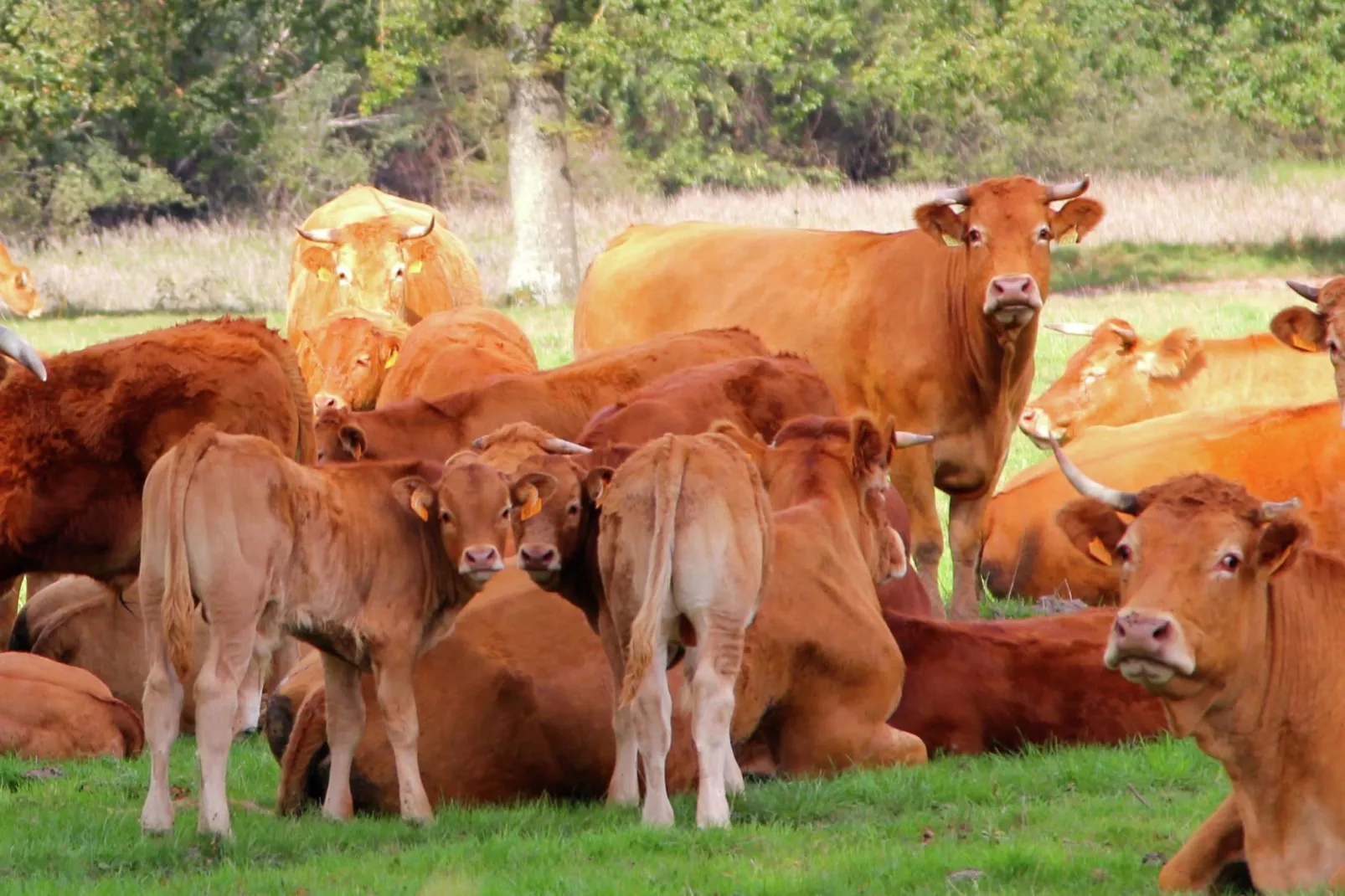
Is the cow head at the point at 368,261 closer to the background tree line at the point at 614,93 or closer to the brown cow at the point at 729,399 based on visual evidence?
the brown cow at the point at 729,399

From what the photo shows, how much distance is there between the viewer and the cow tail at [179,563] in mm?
6621

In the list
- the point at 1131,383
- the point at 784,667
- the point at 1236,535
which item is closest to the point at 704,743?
the point at 784,667

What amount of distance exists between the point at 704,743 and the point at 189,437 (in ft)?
6.19

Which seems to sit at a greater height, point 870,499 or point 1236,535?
point 1236,535

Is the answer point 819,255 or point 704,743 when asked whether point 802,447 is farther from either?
point 819,255

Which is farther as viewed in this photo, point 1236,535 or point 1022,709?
point 1022,709

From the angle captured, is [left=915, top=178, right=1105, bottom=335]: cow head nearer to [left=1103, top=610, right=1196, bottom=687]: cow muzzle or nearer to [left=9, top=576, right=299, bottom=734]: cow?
[left=9, top=576, right=299, bottom=734]: cow

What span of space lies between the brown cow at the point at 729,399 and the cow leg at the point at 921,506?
1.89 ft

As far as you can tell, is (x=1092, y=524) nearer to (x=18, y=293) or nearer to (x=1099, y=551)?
(x=1099, y=551)

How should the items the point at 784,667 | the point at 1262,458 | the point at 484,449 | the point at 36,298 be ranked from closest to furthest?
the point at 784,667
the point at 484,449
the point at 1262,458
the point at 36,298

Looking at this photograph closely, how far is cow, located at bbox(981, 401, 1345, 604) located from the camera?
35.9 ft

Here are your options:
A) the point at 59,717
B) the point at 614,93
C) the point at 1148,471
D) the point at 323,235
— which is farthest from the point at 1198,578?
the point at 614,93

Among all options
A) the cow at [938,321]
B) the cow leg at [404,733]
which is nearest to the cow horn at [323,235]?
the cow at [938,321]

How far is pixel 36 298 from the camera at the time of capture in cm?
2706
